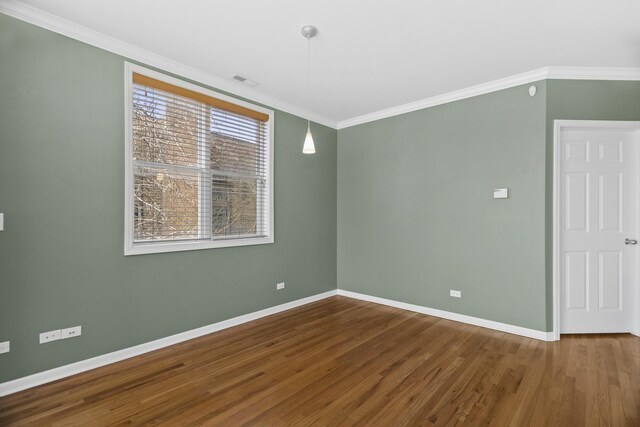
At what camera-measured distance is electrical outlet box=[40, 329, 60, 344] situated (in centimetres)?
246

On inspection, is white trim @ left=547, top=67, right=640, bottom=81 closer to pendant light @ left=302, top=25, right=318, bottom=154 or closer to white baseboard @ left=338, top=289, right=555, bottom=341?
pendant light @ left=302, top=25, right=318, bottom=154

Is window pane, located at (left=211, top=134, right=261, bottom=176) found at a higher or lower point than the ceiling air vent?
lower

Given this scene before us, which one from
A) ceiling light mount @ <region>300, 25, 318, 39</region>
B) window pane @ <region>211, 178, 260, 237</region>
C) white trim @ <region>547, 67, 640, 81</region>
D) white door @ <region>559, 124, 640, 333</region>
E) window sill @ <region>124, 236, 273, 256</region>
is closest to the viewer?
ceiling light mount @ <region>300, 25, 318, 39</region>

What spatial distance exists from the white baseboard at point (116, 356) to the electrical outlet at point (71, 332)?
0.77ft

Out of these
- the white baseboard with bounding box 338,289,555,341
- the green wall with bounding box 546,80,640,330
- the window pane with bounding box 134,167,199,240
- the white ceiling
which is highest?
the white ceiling

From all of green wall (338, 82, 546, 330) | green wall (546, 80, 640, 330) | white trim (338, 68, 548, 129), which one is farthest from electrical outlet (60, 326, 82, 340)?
green wall (546, 80, 640, 330)

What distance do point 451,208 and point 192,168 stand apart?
318 centimetres

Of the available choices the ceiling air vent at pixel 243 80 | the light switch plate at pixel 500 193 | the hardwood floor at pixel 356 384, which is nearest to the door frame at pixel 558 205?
the hardwood floor at pixel 356 384

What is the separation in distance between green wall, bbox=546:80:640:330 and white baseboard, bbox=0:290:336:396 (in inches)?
134

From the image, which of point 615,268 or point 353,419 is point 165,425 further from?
point 615,268

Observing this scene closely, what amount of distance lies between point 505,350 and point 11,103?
15.5ft

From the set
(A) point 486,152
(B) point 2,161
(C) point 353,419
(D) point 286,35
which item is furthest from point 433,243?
(B) point 2,161

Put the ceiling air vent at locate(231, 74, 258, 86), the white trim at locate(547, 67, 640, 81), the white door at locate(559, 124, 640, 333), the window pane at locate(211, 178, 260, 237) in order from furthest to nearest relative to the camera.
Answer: the window pane at locate(211, 178, 260, 237), the ceiling air vent at locate(231, 74, 258, 86), the white door at locate(559, 124, 640, 333), the white trim at locate(547, 67, 640, 81)

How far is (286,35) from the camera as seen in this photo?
2764mm
